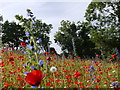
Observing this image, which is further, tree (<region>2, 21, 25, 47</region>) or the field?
tree (<region>2, 21, 25, 47</region>)

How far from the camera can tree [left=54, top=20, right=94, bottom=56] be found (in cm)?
3259

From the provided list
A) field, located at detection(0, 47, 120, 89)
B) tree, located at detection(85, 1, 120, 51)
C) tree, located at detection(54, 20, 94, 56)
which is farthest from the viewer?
tree, located at detection(54, 20, 94, 56)

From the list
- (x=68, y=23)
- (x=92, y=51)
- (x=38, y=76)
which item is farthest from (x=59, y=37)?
(x=38, y=76)

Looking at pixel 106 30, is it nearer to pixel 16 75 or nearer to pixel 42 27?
pixel 42 27

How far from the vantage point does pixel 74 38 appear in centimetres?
3284

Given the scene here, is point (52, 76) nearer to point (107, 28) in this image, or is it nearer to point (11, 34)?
point (107, 28)

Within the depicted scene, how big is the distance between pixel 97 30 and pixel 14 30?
1735 cm

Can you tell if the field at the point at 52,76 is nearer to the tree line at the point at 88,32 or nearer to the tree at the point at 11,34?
the tree line at the point at 88,32

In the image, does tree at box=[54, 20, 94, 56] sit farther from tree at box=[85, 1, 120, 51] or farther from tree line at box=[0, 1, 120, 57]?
tree at box=[85, 1, 120, 51]

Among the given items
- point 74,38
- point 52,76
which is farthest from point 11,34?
point 52,76

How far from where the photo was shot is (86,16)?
22.9 metres

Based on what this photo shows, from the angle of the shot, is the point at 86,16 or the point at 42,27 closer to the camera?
the point at 86,16

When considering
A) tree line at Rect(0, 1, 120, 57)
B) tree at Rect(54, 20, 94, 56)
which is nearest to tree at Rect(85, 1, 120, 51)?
tree line at Rect(0, 1, 120, 57)

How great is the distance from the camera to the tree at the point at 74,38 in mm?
32594
